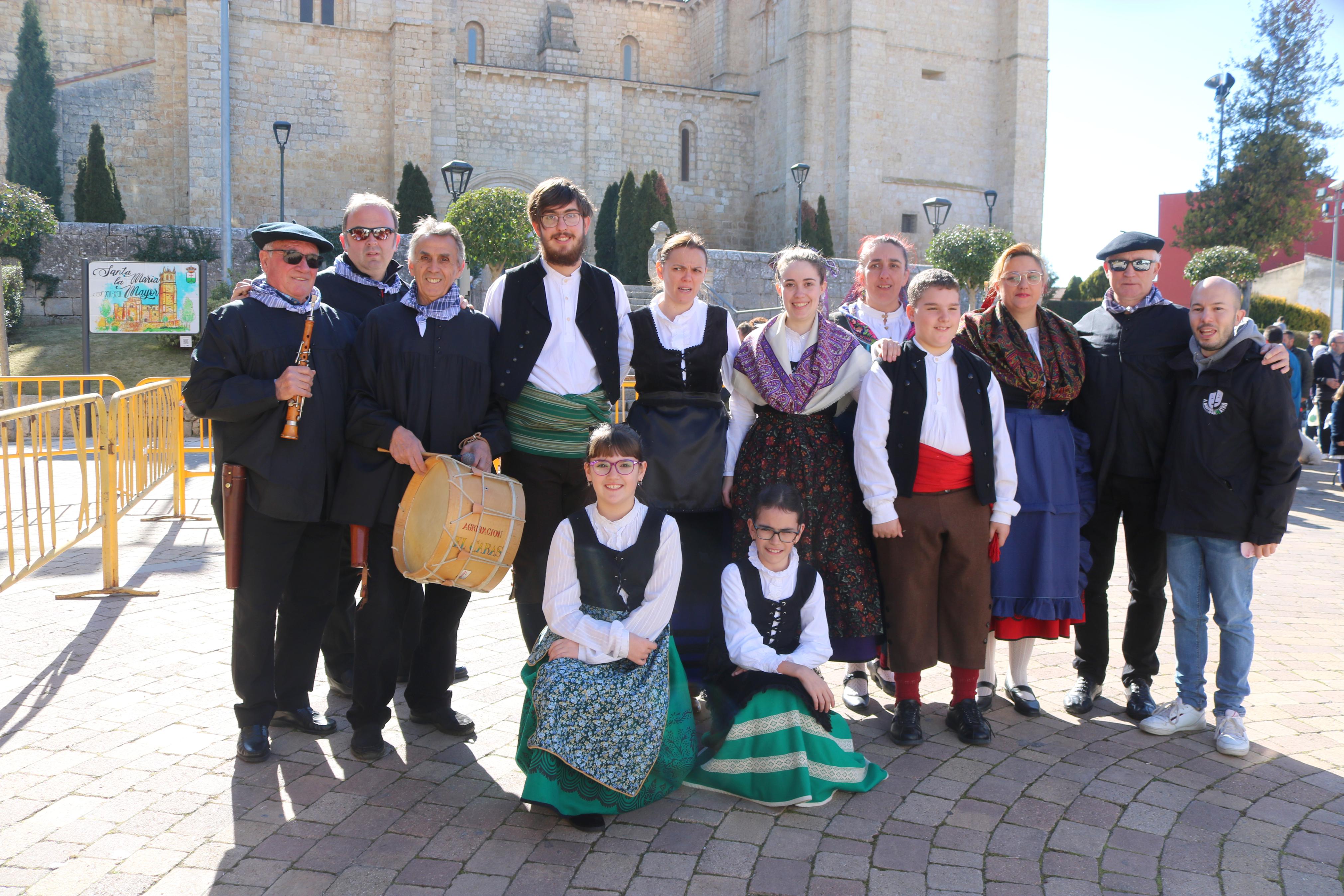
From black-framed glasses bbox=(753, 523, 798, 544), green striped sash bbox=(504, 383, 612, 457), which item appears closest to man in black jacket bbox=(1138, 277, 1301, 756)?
black-framed glasses bbox=(753, 523, 798, 544)

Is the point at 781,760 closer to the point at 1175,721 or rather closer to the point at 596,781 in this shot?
the point at 596,781

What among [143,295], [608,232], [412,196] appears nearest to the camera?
[143,295]

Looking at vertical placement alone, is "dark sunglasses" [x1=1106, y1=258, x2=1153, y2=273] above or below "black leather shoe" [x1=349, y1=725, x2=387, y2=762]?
above

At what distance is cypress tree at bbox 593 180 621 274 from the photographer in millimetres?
25734

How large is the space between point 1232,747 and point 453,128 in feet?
85.7

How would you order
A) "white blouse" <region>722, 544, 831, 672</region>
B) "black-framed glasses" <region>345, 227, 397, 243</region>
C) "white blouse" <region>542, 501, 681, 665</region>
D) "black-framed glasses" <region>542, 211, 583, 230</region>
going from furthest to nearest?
"black-framed glasses" <region>345, 227, 397, 243</region>, "black-framed glasses" <region>542, 211, 583, 230</region>, "white blouse" <region>722, 544, 831, 672</region>, "white blouse" <region>542, 501, 681, 665</region>

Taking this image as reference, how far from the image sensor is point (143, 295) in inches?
479

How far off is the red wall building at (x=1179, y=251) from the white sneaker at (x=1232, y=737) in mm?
30855

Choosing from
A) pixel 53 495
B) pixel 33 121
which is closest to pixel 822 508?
pixel 53 495

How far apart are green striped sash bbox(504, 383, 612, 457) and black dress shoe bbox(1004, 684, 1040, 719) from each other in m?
2.25

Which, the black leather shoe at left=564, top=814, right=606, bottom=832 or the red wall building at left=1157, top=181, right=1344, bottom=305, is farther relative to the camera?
the red wall building at left=1157, top=181, right=1344, bottom=305

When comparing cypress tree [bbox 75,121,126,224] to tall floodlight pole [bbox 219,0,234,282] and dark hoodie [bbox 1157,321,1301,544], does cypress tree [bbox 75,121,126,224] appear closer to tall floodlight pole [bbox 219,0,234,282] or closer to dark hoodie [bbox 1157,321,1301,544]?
tall floodlight pole [bbox 219,0,234,282]

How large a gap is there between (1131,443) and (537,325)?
2669mm

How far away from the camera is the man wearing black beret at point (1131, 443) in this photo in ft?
13.7
